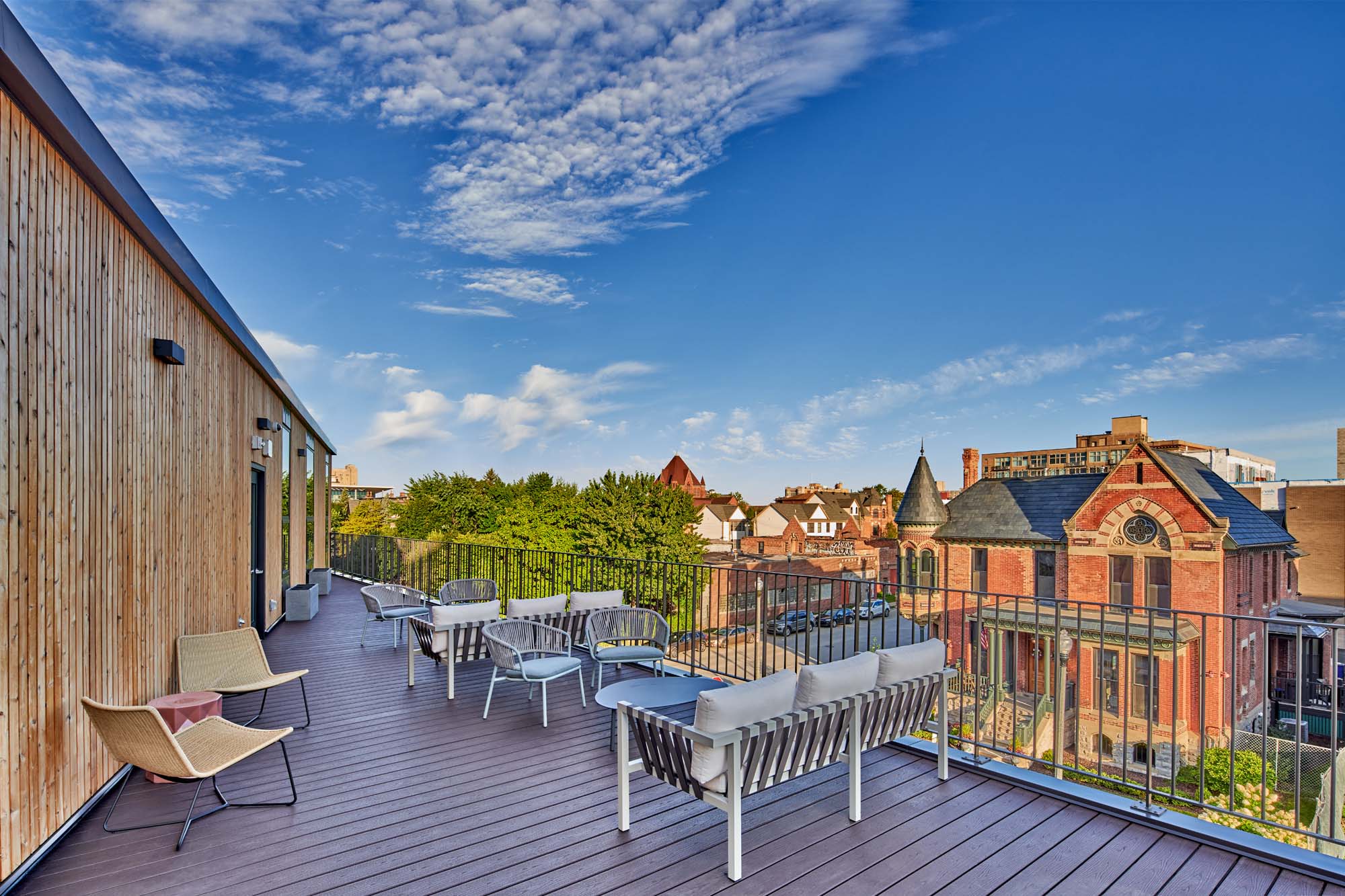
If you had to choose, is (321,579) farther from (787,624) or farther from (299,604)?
(787,624)

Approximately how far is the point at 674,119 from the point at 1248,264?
133 feet

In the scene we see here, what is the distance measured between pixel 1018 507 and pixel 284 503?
931 inches

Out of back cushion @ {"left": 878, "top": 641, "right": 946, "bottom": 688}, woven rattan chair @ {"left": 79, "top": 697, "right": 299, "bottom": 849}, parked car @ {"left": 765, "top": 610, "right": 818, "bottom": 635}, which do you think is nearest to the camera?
woven rattan chair @ {"left": 79, "top": 697, "right": 299, "bottom": 849}

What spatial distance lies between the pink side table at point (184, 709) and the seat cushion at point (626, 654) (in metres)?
2.66

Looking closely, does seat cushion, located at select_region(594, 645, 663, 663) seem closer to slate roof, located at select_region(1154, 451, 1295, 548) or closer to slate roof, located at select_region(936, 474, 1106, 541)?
slate roof, located at select_region(1154, 451, 1295, 548)

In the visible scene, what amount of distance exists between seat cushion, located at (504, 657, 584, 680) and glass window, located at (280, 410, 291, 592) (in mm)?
6333

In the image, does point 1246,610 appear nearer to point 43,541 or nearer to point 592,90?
point 592,90

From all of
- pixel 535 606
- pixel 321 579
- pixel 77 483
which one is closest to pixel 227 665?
pixel 77 483

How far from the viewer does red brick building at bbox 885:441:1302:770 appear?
19.1 m

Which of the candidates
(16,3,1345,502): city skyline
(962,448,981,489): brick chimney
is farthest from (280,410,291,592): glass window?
(962,448,981,489): brick chimney

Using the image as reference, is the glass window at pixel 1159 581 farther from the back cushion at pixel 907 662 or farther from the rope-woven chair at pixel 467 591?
the back cushion at pixel 907 662

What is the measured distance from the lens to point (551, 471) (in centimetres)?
4531

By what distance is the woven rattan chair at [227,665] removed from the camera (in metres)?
4.60

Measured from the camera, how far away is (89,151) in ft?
11.1
